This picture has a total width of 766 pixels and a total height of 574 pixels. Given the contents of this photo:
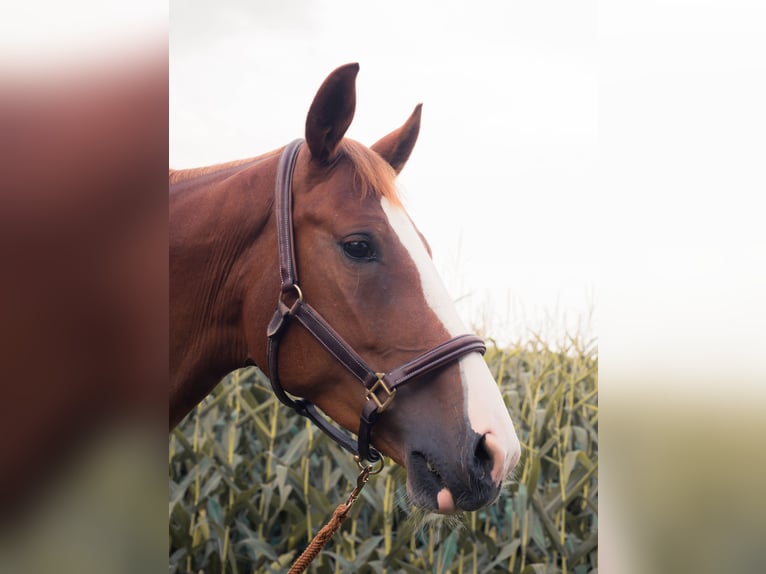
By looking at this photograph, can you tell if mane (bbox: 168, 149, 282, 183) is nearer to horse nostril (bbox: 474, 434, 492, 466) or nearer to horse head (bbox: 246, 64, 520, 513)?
horse head (bbox: 246, 64, 520, 513)

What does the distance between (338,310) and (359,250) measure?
4.1 inches

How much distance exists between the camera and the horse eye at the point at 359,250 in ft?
3.25

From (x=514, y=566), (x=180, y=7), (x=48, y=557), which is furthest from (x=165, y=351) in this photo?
(x=514, y=566)

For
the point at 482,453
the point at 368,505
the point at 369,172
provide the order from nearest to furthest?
1. the point at 482,453
2. the point at 369,172
3. the point at 368,505

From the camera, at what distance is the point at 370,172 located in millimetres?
1024

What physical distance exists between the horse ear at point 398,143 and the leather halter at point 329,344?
197 mm

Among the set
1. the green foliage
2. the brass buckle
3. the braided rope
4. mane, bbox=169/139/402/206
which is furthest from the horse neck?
the green foliage

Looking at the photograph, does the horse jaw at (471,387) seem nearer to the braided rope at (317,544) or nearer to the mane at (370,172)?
the mane at (370,172)

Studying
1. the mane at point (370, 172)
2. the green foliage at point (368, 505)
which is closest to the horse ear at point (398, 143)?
the mane at point (370, 172)

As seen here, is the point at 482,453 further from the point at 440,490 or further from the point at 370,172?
the point at 370,172

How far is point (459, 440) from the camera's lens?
92 cm

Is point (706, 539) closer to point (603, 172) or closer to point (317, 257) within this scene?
point (603, 172)

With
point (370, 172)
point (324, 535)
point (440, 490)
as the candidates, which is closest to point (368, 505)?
point (324, 535)

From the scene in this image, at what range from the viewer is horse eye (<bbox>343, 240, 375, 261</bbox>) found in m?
0.99
